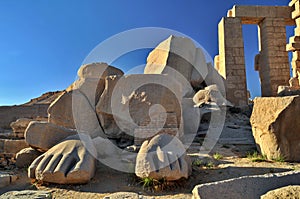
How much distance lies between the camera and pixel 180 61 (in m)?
8.91

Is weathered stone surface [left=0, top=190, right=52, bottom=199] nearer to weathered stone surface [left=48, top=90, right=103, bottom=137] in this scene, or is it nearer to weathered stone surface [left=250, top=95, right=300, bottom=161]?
weathered stone surface [left=48, top=90, right=103, bottom=137]

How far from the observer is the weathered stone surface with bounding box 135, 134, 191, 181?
2.94 meters

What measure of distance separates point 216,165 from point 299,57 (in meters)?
6.35

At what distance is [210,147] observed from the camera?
4.51 m

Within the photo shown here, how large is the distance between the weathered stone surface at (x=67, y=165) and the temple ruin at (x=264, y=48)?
275 inches

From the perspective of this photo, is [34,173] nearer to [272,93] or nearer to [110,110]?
[110,110]

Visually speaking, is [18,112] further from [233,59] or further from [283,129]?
[283,129]

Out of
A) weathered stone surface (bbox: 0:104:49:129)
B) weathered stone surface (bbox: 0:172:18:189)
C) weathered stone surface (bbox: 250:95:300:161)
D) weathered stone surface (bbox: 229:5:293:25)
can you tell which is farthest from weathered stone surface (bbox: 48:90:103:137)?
weathered stone surface (bbox: 229:5:293:25)

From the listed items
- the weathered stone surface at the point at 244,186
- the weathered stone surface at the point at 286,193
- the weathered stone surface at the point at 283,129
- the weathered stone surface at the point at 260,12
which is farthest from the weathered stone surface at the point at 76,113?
the weathered stone surface at the point at 260,12

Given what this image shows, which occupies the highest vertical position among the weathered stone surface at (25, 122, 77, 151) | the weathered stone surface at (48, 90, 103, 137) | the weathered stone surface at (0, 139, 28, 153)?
the weathered stone surface at (48, 90, 103, 137)

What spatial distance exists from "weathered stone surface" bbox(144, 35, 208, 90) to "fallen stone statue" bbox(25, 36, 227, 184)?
261cm

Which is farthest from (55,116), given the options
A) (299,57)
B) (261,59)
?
(261,59)

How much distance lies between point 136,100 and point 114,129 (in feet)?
2.76

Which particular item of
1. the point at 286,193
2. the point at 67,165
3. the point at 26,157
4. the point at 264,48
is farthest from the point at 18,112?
the point at 286,193
